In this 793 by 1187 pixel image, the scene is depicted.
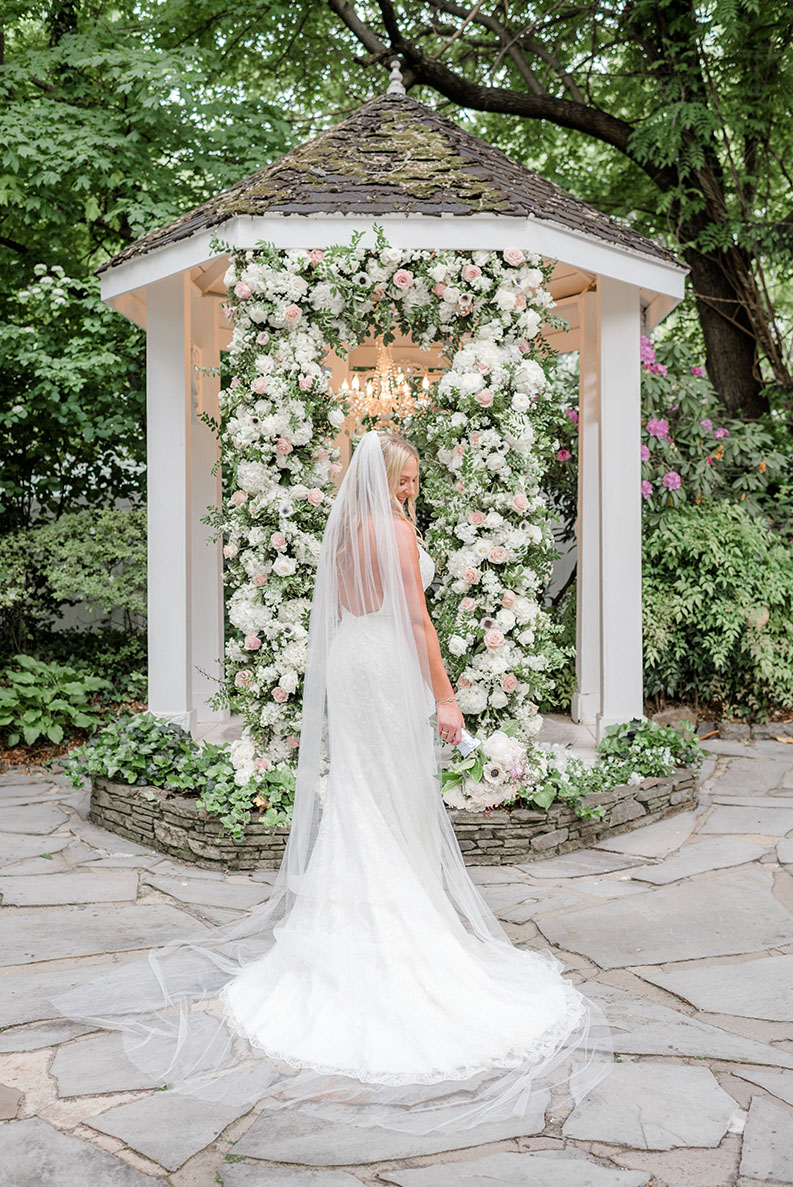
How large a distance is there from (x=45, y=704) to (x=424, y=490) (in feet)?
13.5

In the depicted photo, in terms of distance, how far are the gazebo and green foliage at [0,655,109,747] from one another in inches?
39.8

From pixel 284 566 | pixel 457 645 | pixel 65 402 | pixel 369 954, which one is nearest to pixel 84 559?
pixel 65 402

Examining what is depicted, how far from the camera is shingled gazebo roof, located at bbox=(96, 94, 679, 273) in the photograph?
5824 millimetres

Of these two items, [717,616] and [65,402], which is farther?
[65,402]

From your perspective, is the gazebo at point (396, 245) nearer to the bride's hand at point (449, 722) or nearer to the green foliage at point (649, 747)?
the green foliage at point (649, 747)

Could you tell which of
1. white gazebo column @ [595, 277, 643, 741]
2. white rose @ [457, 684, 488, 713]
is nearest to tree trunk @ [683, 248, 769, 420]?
white gazebo column @ [595, 277, 643, 741]

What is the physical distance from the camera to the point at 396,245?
5.83m

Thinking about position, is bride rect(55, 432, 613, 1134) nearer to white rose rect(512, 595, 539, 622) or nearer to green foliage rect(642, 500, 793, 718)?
white rose rect(512, 595, 539, 622)

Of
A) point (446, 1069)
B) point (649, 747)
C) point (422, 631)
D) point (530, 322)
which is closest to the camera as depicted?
point (446, 1069)

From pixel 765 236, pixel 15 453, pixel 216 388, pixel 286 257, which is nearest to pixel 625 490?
pixel 286 257

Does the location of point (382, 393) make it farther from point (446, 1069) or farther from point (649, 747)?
point (446, 1069)

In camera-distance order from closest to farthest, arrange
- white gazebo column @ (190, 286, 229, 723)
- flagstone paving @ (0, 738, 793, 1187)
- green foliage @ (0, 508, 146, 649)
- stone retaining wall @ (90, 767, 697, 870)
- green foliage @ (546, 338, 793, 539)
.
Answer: flagstone paving @ (0, 738, 793, 1187), stone retaining wall @ (90, 767, 697, 870), white gazebo column @ (190, 286, 229, 723), green foliage @ (0, 508, 146, 649), green foliage @ (546, 338, 793, 539)

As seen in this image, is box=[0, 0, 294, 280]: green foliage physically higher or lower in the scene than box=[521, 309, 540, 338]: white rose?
higher

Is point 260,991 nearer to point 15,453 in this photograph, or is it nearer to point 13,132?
point 13,132
